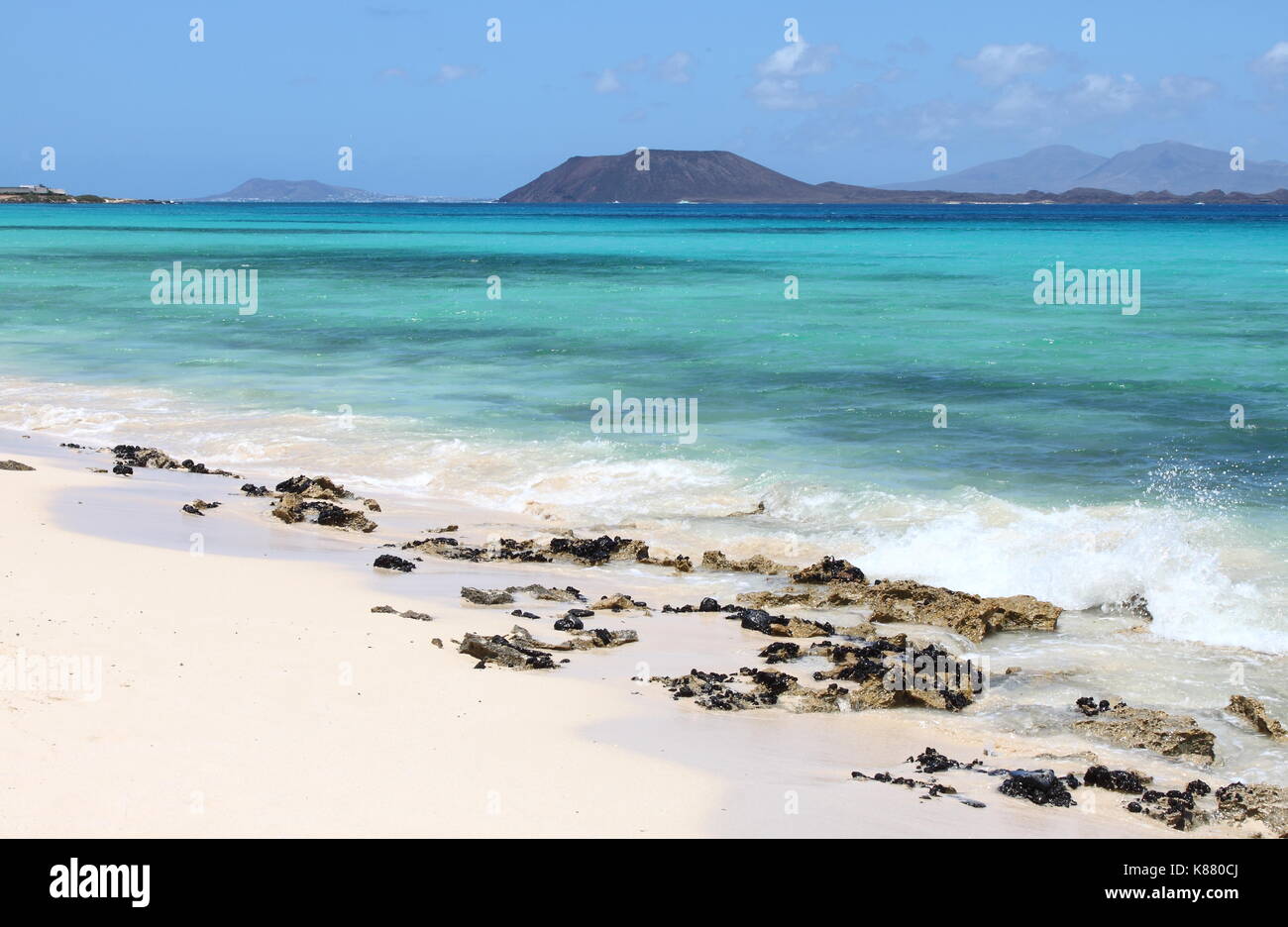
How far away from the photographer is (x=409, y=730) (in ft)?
23.5

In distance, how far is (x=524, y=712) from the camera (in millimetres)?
7691

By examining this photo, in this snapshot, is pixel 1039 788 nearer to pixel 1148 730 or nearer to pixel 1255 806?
pixel 1255 806

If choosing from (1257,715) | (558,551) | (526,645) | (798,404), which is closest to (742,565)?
(558,551)

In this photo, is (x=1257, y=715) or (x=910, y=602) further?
(x=910, y=602)

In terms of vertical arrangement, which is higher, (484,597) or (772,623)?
(484,597)

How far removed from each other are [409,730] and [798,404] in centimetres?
1435

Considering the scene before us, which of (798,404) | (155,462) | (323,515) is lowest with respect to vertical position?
(323,515)

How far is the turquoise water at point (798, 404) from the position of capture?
13.0 meters

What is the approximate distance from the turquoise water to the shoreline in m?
3.63

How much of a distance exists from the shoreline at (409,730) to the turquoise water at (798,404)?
3.63m

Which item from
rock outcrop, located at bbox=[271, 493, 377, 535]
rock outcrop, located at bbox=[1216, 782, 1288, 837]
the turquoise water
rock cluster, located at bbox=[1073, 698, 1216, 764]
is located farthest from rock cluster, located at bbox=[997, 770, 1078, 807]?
rock outcrop, located at bbox=[271, 493, 377, 535]

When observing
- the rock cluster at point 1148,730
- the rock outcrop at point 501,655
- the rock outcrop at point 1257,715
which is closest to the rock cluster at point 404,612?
the rock outcrop at point 501,655
